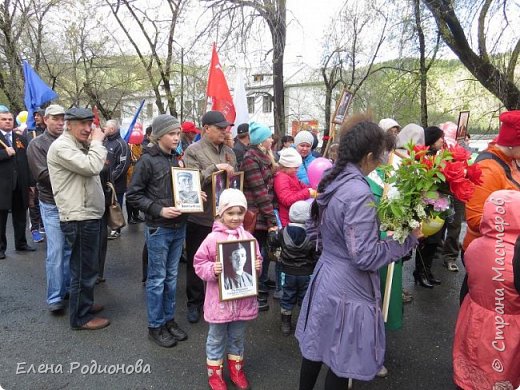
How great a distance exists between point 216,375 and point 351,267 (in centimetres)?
139

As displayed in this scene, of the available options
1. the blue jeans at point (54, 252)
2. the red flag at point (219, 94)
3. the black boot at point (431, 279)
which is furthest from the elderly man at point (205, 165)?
the black boot at point (431, 279)

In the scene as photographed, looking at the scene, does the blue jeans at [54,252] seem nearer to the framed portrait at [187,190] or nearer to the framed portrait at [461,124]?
the framed portrait at [187,190]

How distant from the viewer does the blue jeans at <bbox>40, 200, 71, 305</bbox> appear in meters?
3.94

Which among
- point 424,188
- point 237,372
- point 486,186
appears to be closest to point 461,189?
point 424,188

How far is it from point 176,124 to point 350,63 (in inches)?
724

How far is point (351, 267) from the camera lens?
217 cm

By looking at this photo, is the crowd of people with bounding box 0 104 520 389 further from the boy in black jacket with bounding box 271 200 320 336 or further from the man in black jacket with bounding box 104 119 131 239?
the man in black jacket with bounding box 104 119 131 239

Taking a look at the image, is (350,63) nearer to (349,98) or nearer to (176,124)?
(349,98)

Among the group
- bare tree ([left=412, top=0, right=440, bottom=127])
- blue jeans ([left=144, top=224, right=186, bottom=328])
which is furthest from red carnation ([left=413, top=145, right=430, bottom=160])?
bare tree ([left=412, top=0, right=440, bottom=127])

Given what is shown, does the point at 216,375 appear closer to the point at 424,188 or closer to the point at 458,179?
the point at 424,188

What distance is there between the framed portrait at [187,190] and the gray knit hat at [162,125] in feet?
1.09

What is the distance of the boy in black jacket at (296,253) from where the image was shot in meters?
3.61

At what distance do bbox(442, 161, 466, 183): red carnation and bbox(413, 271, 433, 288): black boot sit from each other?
3.35 meters

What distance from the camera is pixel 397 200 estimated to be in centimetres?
208
